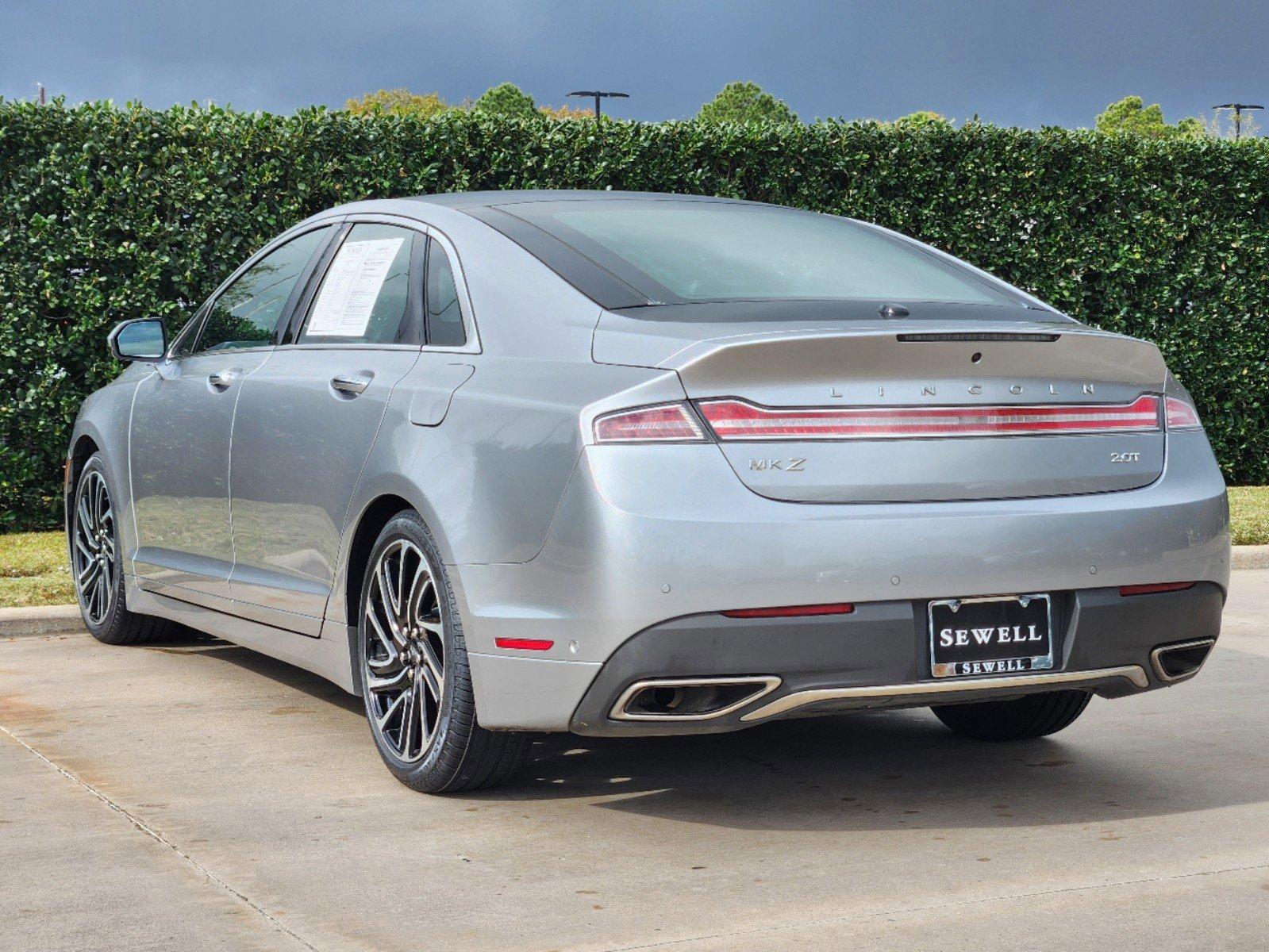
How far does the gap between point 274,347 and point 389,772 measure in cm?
156

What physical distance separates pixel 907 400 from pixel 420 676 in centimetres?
155

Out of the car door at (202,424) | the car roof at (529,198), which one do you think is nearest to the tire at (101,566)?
the car door at (202,424)

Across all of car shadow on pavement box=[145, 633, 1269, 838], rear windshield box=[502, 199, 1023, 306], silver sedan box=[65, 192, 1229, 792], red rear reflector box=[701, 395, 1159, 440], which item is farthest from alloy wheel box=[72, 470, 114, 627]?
red rear reflector box=[701, 395, 1159, 440]

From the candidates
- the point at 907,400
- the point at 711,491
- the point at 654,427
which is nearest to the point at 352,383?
the point at 654,427

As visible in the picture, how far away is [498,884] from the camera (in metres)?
3.85

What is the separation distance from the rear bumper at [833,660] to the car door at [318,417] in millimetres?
1245

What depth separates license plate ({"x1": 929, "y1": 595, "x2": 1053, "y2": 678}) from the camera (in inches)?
158

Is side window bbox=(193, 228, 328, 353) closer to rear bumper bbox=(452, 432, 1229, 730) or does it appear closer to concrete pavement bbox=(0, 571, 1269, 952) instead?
concrete pavement bbox=(0, 571, 1269, 952)

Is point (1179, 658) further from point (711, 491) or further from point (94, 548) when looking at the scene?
point (94, 548)

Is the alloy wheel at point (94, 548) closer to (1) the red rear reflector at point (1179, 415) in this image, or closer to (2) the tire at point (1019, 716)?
(2) the tire at point (1019, 716)

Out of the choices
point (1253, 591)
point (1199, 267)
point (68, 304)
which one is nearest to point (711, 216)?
point (1253, 591)

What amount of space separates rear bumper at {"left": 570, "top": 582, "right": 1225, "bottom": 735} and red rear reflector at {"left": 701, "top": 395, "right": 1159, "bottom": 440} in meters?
0.41

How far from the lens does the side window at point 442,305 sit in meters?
4.73

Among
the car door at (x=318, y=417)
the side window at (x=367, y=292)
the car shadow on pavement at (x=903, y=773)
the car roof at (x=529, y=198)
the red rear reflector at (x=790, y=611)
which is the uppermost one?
the car roof at (x=529, y=198)
